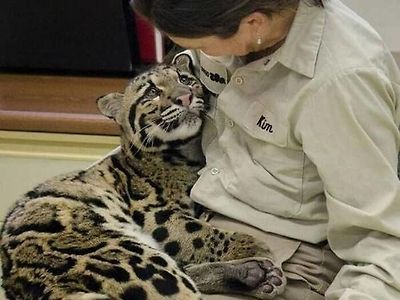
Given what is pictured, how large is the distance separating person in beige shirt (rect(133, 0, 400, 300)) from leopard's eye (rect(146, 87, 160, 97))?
0.79ft

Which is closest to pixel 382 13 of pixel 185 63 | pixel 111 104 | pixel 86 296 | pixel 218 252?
pixel 185 63

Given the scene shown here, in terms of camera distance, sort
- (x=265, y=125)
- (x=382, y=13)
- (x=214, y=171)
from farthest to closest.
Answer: (x=382, y=13)
(x=214, y=171)
(x=265, y=125)

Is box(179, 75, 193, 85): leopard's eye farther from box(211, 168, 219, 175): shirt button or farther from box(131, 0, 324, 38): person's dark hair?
box(131, 0, 324, 38): person's dark hair

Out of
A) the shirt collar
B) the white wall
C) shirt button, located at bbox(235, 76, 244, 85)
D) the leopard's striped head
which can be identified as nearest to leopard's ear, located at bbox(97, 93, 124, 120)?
the leopard's striped head

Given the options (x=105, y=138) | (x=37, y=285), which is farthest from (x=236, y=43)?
(x=105, y=138)

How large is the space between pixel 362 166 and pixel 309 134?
0.09 meters

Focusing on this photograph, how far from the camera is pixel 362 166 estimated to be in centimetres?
103

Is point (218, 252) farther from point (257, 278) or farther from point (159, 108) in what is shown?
point (159, 108)

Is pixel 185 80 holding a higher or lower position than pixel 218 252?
higher

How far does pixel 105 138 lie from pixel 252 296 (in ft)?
3.09

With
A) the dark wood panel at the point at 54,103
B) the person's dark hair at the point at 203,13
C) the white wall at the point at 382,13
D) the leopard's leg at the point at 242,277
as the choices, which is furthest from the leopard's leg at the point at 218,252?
the white wall at the point at 382,13

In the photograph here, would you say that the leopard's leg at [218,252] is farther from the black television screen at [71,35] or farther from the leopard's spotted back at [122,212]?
the black television screen at [71,35]

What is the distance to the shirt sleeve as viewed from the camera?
3.36 ft

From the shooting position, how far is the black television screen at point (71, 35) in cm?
210
